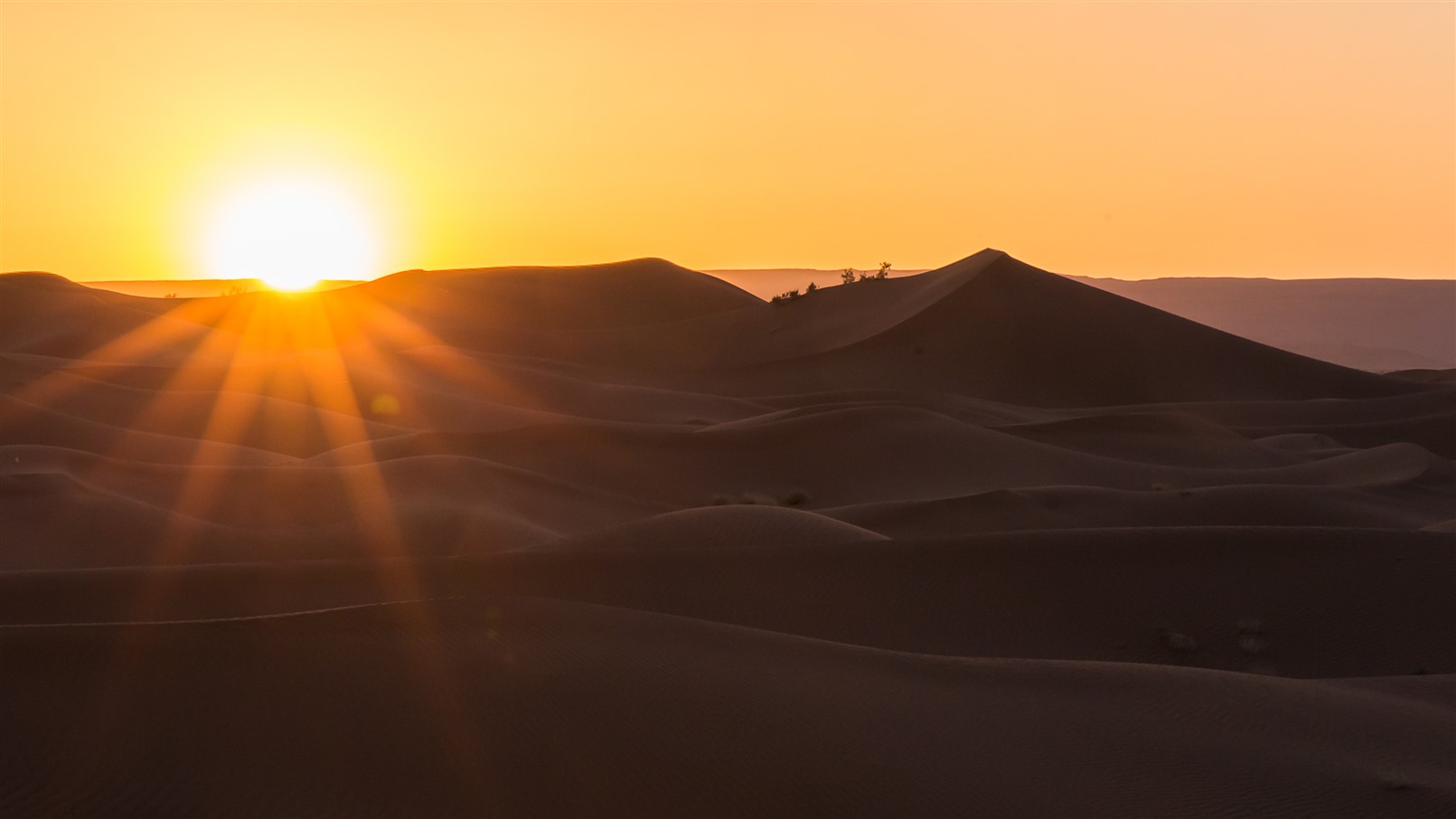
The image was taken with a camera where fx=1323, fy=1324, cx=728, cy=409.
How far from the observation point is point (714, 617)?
11.7 m

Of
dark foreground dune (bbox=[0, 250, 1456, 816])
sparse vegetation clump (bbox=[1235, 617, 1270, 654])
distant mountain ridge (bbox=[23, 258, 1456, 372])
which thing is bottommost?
sparse vegetation clump (bbox=[1235, 617, 1270, 654])

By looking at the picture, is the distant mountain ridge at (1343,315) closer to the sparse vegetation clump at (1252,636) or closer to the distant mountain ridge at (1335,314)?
the distant mountain ridge at (1335,314)

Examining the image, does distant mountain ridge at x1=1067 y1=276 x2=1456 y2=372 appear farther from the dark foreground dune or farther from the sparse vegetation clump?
the sparse vegetation clump

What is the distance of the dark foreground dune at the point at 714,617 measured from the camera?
6.83 metres

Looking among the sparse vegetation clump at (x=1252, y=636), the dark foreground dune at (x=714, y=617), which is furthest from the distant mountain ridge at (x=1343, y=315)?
the sparse vegetation clump at (x=1252, y=636)

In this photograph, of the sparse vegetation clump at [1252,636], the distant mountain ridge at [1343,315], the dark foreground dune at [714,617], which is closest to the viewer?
the dark foreground dune at [714,617]

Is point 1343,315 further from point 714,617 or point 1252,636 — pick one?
point 714,617

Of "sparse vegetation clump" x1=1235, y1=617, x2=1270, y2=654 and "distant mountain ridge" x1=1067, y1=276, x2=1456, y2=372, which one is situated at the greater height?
"distant mountain ridge" x1=1067, y1=276, x2=1456, y2=372

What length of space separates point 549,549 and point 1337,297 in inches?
7737

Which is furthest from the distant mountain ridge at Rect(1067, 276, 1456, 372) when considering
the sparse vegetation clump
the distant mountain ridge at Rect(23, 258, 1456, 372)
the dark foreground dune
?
the sparse vegetation clump

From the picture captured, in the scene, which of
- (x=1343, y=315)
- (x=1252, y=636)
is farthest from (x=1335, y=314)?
(x=1252, y=636)

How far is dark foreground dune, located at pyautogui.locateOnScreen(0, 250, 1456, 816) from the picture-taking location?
22.4 feet

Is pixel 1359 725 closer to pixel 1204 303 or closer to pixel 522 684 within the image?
pixel 522 684

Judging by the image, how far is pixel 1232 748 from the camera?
7.70 metres
